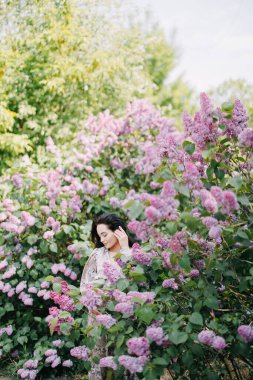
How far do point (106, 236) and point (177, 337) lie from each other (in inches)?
59.6

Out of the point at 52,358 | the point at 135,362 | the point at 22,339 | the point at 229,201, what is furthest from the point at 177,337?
the point at 22,339

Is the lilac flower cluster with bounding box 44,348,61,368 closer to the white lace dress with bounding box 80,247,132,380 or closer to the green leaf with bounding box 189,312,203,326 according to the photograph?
the white lace dress with bounding box 80,247,132,380

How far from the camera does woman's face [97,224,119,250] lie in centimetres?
352

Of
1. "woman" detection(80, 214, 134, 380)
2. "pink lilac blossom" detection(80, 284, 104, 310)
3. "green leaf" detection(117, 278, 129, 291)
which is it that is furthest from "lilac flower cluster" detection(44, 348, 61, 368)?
"green leaf" detection(117, 278, 129, 291)

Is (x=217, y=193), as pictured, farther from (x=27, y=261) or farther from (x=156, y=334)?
(x=27, y=261)

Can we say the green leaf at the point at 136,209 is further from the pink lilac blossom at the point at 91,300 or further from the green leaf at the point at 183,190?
the pink lilac blossom at the point at 91,300

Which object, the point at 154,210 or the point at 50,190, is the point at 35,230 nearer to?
the point at 50,190

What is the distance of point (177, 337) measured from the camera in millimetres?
2115

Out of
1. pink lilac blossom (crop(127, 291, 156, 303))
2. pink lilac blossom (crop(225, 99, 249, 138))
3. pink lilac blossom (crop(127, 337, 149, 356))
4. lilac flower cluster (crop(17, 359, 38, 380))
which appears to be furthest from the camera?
lilac flower cluster (crop(17, 359, 38, 380))

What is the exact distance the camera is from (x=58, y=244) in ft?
14.8

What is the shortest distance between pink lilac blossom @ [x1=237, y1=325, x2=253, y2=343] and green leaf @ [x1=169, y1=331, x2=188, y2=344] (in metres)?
0.27

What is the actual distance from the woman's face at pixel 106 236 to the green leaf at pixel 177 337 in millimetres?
1460

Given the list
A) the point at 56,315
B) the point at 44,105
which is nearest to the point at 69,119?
the point at 44,105

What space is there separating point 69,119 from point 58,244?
411 centimetres
